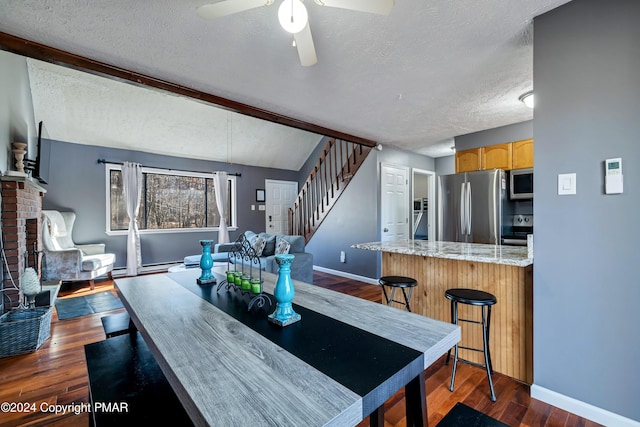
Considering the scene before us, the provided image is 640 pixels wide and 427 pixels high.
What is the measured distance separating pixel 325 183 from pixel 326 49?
12.8 ft

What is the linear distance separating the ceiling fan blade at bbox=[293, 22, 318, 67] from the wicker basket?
3.04m

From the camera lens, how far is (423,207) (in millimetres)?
6348

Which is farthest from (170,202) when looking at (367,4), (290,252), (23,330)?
(367,4)

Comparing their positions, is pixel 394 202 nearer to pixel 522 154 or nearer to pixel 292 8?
pixel 522 154

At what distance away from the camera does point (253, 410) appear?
23.7 inches

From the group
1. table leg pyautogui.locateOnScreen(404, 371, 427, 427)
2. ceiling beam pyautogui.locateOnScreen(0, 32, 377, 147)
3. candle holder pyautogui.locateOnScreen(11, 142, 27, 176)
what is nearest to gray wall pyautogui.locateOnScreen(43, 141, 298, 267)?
candle holder pyautogui.locateOnScreen(11, 142, 27, 176)

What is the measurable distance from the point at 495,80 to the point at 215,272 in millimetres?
2743

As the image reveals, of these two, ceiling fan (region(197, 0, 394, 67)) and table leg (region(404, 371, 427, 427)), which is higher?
ceiling fan (region(197, 0, 394, 67))

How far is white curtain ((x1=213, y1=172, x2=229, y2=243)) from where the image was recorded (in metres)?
6.13

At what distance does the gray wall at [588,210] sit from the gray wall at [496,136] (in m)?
2.25

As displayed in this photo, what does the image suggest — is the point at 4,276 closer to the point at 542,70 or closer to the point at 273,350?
the point at 273,350

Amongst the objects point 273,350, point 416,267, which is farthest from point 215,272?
point 416,267

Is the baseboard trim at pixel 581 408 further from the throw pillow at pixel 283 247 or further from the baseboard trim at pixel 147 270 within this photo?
the baseboard trim at pixel 147 270

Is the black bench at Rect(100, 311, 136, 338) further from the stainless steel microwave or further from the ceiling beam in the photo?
the stainless steel microwave
